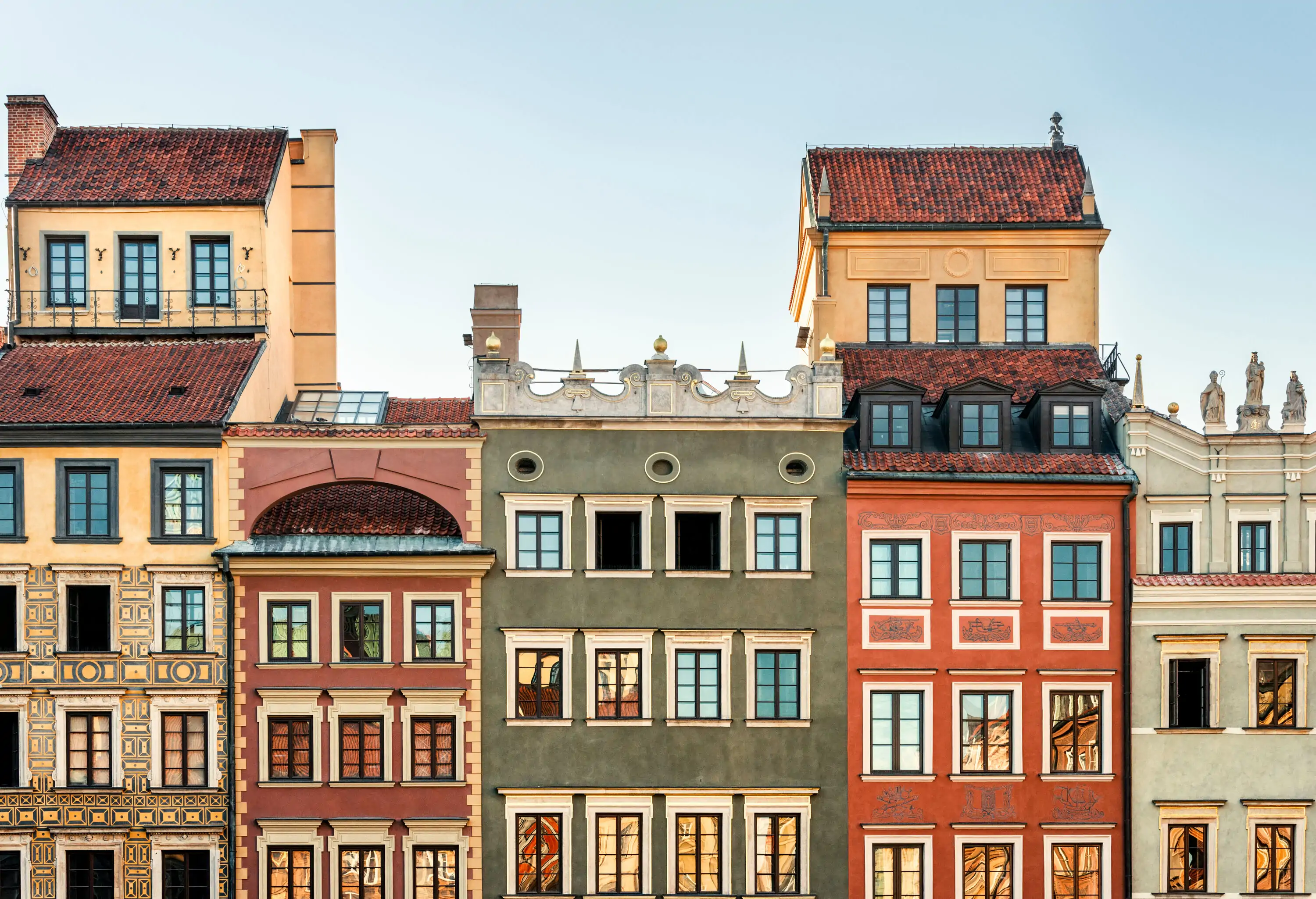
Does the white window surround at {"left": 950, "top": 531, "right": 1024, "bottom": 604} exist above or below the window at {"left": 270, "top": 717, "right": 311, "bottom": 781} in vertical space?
above

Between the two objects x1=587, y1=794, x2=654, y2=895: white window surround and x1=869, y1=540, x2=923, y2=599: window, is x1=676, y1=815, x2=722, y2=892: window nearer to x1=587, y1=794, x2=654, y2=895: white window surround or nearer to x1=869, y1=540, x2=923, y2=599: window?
x1=587, y1=794, x2=654, y2=895: white window surround

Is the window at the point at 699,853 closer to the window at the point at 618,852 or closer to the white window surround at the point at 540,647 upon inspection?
the window at the point at 618,852

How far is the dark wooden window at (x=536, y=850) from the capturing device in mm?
34594

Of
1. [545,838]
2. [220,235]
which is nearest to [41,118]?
[220,235]

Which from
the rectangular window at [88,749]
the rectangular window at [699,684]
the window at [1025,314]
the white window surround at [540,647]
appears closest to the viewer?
the rectangular window at [88,749]

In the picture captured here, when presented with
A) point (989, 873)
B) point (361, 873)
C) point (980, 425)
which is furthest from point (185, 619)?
point (989, 873)

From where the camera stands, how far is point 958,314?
40.1 meters

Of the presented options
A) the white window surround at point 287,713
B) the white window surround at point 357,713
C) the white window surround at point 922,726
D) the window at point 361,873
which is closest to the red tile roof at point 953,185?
the white window surround at point 922,726

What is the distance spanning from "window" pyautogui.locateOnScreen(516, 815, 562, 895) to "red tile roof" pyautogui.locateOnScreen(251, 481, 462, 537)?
7.54 m

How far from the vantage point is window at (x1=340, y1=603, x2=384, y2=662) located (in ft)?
114

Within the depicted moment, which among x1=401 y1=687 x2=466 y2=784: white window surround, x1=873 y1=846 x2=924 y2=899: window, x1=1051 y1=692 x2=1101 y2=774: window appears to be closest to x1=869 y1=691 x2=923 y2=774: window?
x1=873 y1=846 x2=924 y2=899: window

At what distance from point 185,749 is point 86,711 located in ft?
8.58

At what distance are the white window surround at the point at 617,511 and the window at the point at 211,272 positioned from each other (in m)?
11.5

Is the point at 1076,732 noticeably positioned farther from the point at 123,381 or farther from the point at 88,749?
the point at 123,381
